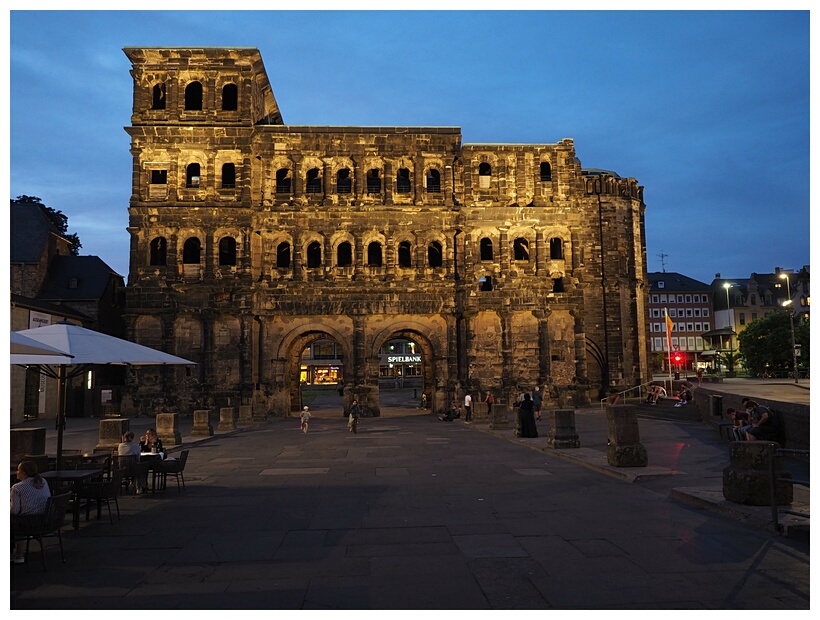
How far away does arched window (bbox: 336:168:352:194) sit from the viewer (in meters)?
38.3

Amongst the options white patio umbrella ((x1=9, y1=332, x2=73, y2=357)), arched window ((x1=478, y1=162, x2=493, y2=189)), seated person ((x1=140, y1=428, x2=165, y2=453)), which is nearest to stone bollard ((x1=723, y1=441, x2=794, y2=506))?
white patio umbrella ((x1=9, y1=332, x2=73, y2=357))

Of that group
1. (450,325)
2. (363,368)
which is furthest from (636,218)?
(363,368)

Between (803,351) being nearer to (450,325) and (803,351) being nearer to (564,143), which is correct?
(564,143)

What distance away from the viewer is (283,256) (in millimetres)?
38312

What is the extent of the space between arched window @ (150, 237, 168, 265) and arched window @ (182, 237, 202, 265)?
52.6 inches

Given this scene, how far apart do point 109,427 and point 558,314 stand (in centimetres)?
2848

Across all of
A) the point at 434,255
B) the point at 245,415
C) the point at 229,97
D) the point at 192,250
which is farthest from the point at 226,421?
the point at 229,97

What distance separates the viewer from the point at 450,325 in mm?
37000

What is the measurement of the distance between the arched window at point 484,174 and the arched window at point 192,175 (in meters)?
17.4

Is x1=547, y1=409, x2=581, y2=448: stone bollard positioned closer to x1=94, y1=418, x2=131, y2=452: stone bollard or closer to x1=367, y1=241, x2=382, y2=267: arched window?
x1=94, y1=418, x2=131, y2=452: stone bollard

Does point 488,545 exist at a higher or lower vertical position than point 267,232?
lower

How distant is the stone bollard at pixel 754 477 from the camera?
8.95 m

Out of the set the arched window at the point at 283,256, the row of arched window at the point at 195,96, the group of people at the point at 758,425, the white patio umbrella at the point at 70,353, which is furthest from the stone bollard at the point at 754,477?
the row of arched window at the point at 195,96

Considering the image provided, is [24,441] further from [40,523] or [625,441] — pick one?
[625,441]
